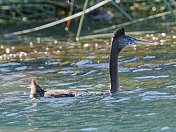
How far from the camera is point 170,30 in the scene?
1616 cm

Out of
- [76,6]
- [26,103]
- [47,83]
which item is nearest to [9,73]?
[47,83]

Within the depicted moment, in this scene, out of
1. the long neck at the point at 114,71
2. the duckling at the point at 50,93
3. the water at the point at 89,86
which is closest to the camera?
the water at the point at 89,86

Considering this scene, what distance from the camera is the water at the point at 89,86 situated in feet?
21.0

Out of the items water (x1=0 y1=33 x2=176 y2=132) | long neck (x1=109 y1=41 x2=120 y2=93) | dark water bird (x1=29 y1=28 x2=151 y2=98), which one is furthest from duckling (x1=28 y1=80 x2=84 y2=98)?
long neck (x1=109 y1=41 x2=120 y2=93)

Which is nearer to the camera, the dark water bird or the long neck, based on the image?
the dark water bird

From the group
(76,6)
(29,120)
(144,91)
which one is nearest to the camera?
(29,120)

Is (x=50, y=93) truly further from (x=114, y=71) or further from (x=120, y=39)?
(x=120, y=39)

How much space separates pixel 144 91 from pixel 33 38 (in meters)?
9.88

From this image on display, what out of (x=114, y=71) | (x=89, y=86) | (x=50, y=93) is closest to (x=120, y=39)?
(x=114, y=71)

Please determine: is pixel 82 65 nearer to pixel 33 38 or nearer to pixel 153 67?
pixel 153 67

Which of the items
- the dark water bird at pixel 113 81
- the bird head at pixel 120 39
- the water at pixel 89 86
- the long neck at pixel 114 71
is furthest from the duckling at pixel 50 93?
the bird head at pixel 120 39

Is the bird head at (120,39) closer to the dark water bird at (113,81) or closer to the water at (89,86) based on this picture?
the dark water bird at (113,81)

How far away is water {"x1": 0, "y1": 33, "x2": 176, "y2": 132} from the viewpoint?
21.0 feet

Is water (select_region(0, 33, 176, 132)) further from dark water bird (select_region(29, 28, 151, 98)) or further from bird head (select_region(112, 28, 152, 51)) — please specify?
bird head (select_region(112, 28, 152, 51))
